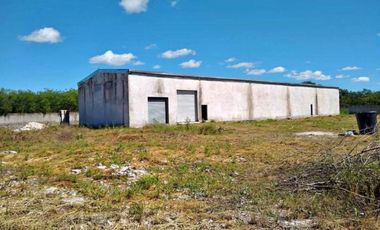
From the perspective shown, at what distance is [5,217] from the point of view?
Result: 15.1 ft

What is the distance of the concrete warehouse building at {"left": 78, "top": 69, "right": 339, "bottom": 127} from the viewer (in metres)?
22.7

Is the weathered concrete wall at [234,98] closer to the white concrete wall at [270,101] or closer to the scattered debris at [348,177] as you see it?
the white concrete wall at [270,101]

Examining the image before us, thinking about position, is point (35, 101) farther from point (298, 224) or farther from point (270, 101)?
point (298, 224)

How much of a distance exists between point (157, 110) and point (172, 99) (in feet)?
4.95

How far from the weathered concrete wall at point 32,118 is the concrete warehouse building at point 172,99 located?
7242 millimetres

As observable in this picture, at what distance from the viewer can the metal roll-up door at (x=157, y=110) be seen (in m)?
23.6

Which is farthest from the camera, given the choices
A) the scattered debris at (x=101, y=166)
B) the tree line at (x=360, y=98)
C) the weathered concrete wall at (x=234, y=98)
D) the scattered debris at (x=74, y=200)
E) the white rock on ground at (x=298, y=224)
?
the tree line at (x=360, y=98)

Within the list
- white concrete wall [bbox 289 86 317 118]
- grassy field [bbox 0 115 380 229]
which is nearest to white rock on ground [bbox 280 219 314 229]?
grassy field [bbox 0 115 380 229]

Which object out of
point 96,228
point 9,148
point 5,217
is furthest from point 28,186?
point 9,148

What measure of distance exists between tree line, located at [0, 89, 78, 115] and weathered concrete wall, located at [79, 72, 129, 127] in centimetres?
1351

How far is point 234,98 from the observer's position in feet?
97.9

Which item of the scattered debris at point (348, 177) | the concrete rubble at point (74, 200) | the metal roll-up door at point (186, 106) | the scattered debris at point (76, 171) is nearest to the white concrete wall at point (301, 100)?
the metal roll-up door at point (186, 106)

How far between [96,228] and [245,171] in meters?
4.10

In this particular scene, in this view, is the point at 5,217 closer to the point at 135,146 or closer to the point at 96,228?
the point at 96,228
